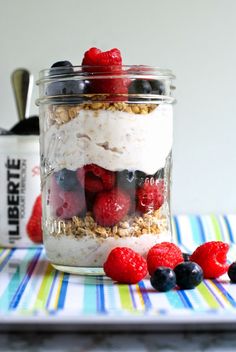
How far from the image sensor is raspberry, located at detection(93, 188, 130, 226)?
920 millimetres

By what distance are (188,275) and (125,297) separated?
0.27 ft

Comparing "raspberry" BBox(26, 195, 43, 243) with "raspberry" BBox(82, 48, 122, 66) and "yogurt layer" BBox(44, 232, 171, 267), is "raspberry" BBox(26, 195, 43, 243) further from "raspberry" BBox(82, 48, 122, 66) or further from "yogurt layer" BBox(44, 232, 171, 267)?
"raspberry" BBox(82, 48, 122, 66)

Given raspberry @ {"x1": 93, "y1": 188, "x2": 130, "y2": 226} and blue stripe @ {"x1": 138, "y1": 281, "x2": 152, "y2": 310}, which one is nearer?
blue stripe @ {"x1": 138, "y1": 281, "x2": 152, "y2": 310}

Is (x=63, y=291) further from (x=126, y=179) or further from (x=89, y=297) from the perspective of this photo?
(x=126, y=179)

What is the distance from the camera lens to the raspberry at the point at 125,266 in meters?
0.87

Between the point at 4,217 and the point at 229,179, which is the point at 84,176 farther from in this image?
the point at 229,179

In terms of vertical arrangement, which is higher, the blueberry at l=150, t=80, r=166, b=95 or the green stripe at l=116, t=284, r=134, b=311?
the blueberry at l=150, t=80, r=166, b=95

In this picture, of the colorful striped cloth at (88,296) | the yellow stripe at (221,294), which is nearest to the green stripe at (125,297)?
the colorful striped cloth at (88,296)

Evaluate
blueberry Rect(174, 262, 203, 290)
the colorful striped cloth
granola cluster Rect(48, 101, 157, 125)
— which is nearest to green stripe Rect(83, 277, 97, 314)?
the colorful striped cloth

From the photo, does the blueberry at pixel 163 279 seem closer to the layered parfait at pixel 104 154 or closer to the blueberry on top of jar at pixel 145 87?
the layered parfait at pixel 104 154

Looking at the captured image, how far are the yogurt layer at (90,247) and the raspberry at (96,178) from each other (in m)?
0.07

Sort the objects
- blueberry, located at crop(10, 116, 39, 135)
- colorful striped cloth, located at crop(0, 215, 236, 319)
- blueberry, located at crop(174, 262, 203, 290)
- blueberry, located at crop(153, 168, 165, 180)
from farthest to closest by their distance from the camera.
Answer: blueberry, located at crop(10, 116, 39, 135)
blueberry, located at crop(153, 168, 165, 180)
blueberry, located at crop(174, 262, 203, 290)
colorful striped cloth, located at crop(0, 215, 236, 319)

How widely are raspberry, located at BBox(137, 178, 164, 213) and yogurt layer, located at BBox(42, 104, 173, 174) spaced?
19 millimetres

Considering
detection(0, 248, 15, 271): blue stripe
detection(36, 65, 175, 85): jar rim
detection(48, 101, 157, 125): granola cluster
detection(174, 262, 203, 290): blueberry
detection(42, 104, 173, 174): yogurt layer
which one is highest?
detection(36, 65, 175, 85): jar rim
